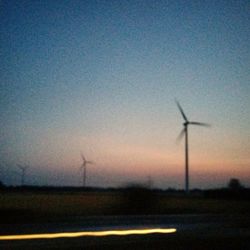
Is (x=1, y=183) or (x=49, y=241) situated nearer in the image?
(x=49, y=241)

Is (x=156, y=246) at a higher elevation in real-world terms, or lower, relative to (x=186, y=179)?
lower

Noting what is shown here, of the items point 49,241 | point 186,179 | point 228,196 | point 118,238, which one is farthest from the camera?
point 228,196

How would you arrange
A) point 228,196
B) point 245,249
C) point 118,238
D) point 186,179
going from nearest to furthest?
point 245,249 < point 118,238 < point 186,179 < point 228,196

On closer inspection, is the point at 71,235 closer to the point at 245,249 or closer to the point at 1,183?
the point at 245,249

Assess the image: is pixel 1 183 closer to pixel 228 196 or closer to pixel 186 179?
pixel 228 196

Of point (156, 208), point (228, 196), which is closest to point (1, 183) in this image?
point (228, 196)

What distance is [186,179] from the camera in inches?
2822

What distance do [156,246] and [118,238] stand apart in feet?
10.4

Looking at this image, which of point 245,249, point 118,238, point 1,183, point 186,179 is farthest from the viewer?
point 1,183

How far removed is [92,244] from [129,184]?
108 feet

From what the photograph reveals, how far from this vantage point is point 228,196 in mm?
112812

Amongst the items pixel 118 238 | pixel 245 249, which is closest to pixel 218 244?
pixel 245 249

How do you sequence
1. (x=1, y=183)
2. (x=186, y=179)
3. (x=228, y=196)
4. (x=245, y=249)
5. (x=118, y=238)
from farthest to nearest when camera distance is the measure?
(x=1, y=183) < (x=228, y=196) < (x=186, y=179) < (x=118, y=238) < (x=245, y=249)

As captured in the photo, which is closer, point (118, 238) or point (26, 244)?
point (26, 244)
